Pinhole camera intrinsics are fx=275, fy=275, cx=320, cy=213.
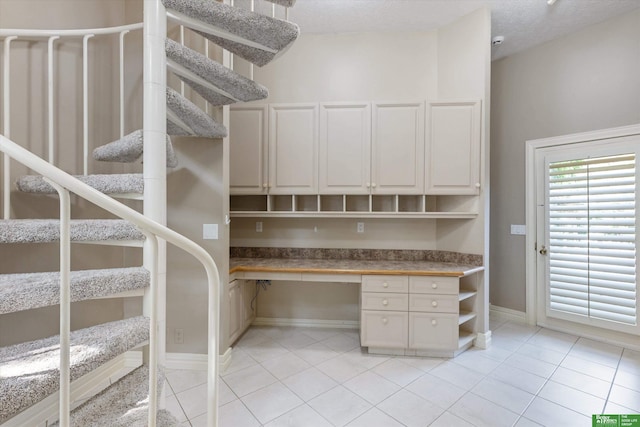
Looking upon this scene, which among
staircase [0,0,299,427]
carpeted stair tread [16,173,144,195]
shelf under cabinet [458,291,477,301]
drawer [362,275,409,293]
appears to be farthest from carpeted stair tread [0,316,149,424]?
shelf under cabinet [458,291,477,301]

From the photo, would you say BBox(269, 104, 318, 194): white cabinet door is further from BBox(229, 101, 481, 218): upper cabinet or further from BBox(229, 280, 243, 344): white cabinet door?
BBox(229, 280, 243, 344): white cabinet door

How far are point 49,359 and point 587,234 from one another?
4.03 m

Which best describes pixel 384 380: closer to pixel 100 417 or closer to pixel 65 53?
pixel 100 417

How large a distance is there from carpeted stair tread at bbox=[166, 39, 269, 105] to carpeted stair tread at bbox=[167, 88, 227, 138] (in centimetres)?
17

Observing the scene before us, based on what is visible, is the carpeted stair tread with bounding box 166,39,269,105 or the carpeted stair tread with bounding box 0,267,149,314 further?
the carpeted stair tread with bounding box 166,39,269,105

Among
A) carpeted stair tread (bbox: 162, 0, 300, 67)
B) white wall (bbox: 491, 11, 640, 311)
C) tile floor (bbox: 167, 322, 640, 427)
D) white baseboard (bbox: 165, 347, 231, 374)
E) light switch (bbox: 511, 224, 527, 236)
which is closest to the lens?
carpeted stair tread (bbox: 162, 0, 300, 67)

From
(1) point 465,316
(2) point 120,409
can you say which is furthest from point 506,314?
(2) point 120,409

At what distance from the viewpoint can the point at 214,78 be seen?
162 cm

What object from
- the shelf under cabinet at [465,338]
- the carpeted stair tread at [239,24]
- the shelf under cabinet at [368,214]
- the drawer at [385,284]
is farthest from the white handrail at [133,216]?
the shelf under cabinet at [465,338]

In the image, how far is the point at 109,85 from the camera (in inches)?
87.5

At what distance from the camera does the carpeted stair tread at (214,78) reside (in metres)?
1.44

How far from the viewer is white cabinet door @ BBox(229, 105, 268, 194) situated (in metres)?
2.79

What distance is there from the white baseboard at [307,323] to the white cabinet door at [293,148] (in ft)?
4.81

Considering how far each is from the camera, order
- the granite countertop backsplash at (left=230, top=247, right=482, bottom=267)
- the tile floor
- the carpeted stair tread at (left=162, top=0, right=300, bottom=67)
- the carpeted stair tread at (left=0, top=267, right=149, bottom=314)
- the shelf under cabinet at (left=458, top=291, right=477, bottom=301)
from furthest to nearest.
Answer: the granite countertop backsplash at (left=230, top=247, right=482, bottom=267), the shelf under cabinet at (left=458, top=291, right=477, bottom=301), the tile floor, the carpeted stair tread at (left=162, top=0, right=300, bottom=67), the carpeted stair tread at (left=0, top=267, right=149, bottom=314)
